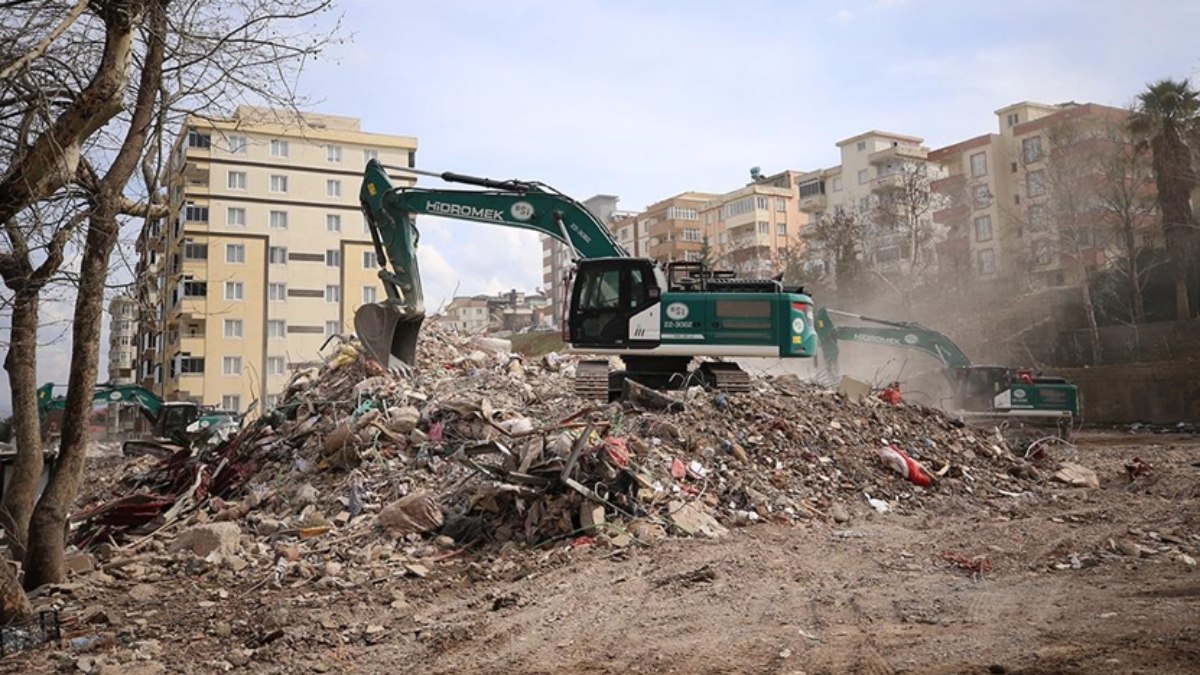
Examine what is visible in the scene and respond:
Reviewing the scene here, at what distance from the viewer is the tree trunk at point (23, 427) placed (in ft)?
22.9

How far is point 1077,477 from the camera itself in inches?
483

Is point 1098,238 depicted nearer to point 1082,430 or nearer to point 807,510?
point 1082,430

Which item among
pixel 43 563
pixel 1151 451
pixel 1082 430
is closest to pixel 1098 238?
pixel 1082 430

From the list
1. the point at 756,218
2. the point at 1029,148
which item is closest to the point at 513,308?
the point at 756,218

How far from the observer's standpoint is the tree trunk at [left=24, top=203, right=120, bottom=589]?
22.4 ft

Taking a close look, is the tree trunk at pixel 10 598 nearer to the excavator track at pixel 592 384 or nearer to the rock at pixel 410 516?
the rock at pixel 410 516

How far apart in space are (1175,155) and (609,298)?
2768cm

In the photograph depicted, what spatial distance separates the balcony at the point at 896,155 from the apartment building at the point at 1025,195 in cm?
148

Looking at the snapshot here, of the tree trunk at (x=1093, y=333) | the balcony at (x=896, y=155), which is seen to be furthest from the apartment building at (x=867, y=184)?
the tree trunk at (x=1093, y=333)

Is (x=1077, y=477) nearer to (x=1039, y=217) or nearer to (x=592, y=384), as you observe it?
(x=592, y=384)

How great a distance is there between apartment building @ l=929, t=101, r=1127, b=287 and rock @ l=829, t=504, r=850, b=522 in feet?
92.1

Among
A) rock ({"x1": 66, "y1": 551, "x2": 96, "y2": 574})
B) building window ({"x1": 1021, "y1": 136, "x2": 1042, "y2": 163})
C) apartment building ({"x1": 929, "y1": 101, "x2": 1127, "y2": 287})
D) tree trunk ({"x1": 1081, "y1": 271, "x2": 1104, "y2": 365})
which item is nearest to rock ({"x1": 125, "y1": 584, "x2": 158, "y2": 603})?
rock ({"x1": 66, "y1": 551, "x2": 96, "y2": 574})

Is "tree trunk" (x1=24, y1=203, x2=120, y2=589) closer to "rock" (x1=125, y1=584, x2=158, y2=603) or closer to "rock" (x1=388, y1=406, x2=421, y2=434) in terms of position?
"rock" (x1=125, y1=584, x2=158, y2=603)

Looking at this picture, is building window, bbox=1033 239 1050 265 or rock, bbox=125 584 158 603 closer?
rock, bbox=125 584 158 603
